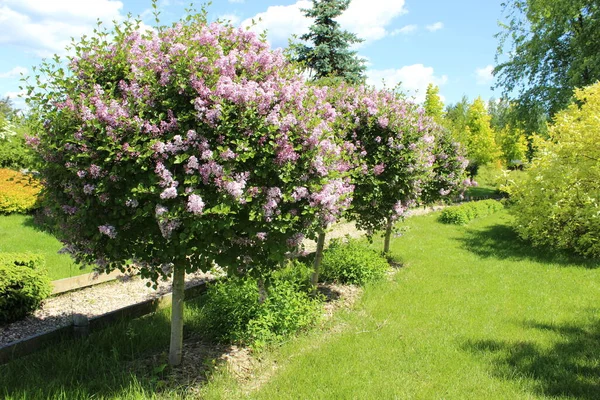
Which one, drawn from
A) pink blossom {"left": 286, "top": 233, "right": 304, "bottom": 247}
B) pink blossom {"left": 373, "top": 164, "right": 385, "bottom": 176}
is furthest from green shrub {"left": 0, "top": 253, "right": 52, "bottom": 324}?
pink blossom {"left": 373, "top": 164, "right": 385, "bottom": 176}

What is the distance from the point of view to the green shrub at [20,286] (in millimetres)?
5926

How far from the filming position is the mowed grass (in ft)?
27.6

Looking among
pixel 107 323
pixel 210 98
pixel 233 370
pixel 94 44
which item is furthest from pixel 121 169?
pixel 107 323

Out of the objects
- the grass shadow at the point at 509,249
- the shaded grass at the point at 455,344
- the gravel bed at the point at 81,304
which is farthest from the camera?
the grass shadow at the point at 509,249

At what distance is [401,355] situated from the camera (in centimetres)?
526

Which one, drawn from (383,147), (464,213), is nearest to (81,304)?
(383,147)

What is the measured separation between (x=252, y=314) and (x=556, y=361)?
3857 millimetres

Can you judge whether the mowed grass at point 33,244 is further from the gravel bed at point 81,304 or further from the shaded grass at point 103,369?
the shaded grass at point 103,369

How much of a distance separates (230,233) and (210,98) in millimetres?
1270

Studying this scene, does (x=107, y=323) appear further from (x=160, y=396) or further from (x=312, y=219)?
(x=312, y=219)

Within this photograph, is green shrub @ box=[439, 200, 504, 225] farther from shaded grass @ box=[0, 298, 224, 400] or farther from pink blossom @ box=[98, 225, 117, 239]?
pink blossom @ box=[98, 225, 117, 239]

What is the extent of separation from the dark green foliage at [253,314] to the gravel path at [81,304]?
1.90 feet

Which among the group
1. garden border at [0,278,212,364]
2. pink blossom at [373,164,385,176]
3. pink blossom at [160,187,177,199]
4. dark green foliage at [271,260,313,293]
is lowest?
garden border at [0,278,212,364]

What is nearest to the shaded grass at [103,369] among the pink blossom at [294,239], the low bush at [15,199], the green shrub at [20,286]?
the green shrub at [20,286]
